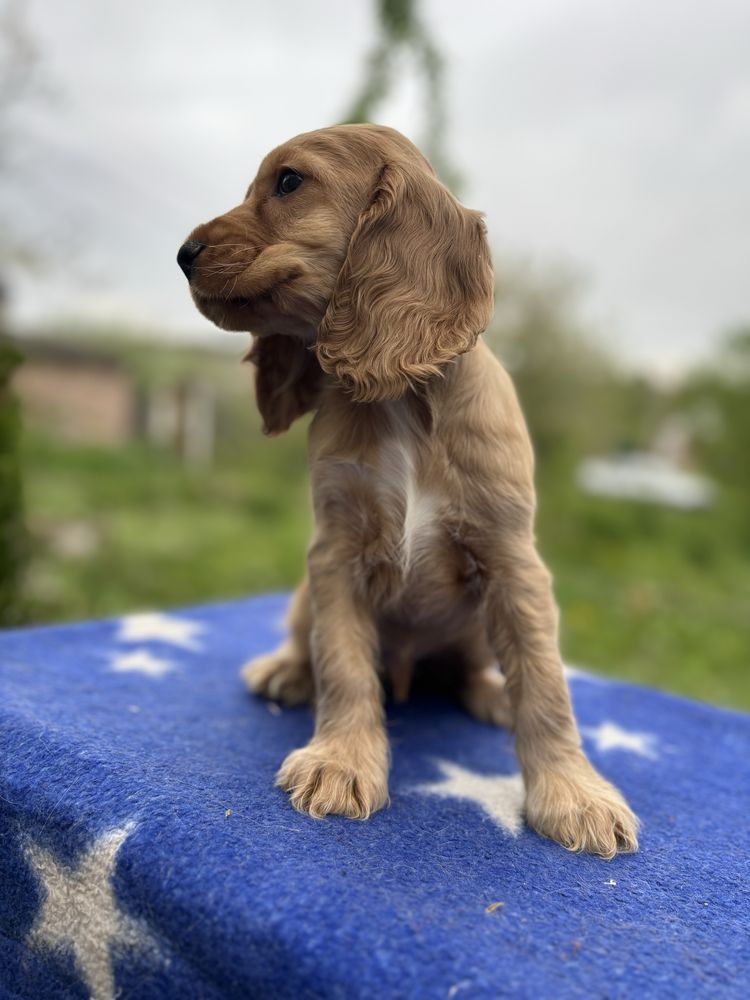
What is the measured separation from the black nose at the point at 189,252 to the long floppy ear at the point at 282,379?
284 millimetres

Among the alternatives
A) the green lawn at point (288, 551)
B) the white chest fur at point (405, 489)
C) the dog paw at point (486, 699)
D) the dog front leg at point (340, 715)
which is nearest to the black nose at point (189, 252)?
the white chest fur at point (405, 489)

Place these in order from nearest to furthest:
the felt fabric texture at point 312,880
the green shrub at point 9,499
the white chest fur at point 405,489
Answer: the felt fabric texture at point 312,880 < the white chest fur at point 405,489 < the green shrub at point 9,499

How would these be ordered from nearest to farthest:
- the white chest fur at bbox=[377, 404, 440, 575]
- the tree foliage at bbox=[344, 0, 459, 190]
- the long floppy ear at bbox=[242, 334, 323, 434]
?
the white chest fur at bbox=[377, 404, 440, 575], the long floppy ear at bbox=[242, 334, 323, 434], the tree foliage at bbox=[344, 0, 459, 190]

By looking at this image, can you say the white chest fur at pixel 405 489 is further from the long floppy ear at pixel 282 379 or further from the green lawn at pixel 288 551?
the green lawn at pixel 288 551

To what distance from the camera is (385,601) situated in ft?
5.28

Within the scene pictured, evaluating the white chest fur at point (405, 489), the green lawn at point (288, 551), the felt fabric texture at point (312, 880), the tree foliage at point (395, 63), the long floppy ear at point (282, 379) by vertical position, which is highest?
the tree foliage at point (395, 63)

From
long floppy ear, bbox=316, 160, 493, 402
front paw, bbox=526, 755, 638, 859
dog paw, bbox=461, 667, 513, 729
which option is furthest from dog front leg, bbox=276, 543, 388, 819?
dog paw, bbox=461, 667, 513, 729

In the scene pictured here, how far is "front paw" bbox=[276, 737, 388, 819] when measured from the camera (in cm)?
133

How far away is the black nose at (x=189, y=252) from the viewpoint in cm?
139

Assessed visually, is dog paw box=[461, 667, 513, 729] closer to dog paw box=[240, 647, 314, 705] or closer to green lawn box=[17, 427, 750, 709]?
dog paw box=[240, 647, 314, 705]

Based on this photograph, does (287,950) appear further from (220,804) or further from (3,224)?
(3,224)

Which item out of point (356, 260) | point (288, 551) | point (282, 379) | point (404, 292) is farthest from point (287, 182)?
point (288, 551)

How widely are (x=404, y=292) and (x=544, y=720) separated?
0.83m

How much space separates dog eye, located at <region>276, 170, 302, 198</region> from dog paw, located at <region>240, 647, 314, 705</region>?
1.19 m
